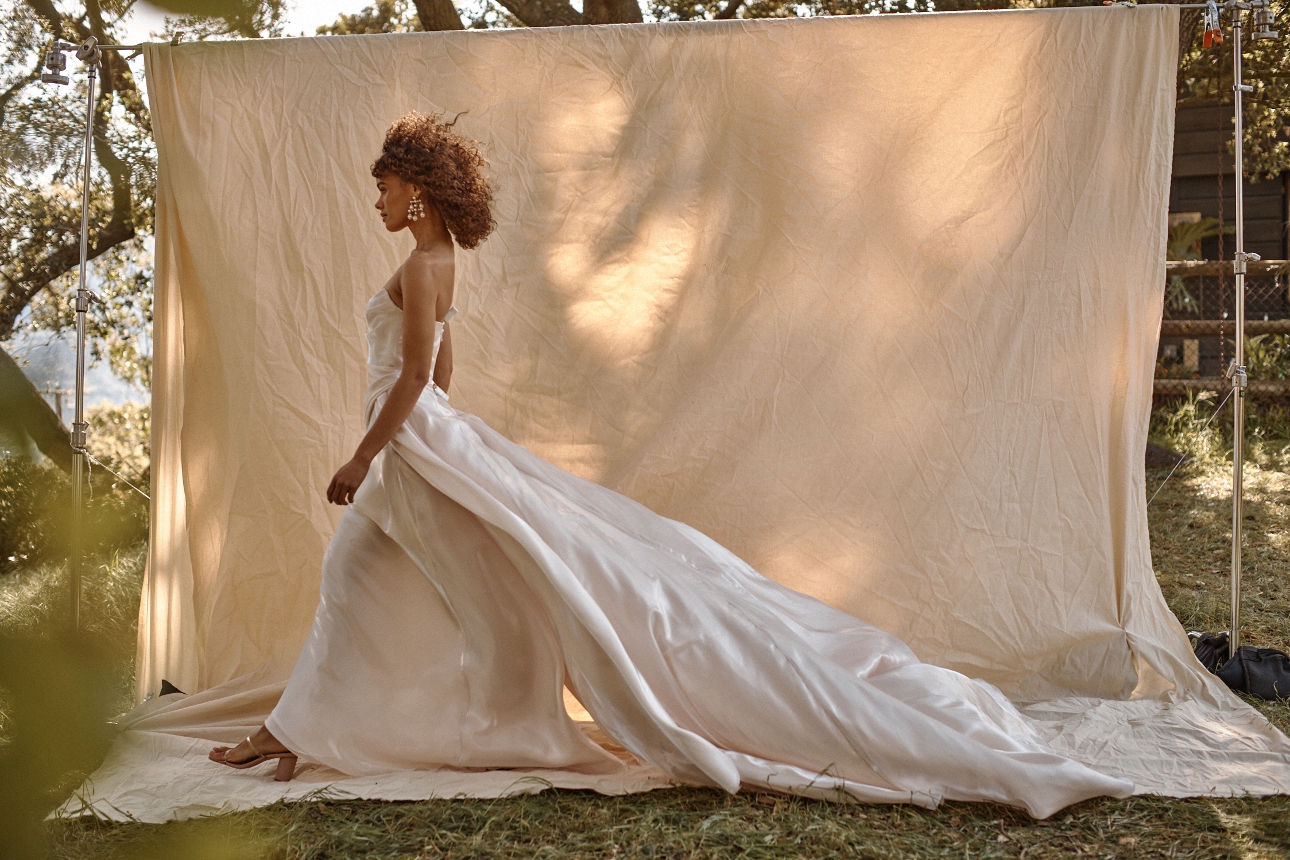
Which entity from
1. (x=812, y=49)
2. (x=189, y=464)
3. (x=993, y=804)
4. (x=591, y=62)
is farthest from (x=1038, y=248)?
(x=189, y=464)

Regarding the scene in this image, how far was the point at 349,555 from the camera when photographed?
104 inches

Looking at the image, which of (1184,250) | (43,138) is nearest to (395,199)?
(43,138)

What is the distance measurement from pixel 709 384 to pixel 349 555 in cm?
128

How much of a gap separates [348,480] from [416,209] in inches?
28.7

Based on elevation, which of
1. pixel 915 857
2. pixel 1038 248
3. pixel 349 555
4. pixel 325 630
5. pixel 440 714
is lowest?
pixel 915 857

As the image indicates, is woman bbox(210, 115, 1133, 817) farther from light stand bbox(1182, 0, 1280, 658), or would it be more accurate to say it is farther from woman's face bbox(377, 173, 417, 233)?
light stand bbox(1182, 0, 1280, 658)

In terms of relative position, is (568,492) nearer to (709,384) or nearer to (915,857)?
(709,384)

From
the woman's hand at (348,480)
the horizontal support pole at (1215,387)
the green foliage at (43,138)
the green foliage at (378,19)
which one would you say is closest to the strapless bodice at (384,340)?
the woman's hand at (348,480)

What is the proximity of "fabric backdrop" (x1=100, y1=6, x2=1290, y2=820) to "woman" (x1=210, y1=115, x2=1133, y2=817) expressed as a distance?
64 cm

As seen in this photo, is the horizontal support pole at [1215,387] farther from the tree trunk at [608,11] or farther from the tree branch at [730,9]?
the tree trunk at [608,11]

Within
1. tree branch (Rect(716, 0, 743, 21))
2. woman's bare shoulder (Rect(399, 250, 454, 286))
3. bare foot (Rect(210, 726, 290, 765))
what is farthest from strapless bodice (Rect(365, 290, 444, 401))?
tree branch (Rect(716, 0, 743, 21))

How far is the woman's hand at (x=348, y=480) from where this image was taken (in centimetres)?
255

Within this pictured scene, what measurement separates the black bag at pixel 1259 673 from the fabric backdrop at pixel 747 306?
18cm

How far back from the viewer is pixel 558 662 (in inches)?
103
